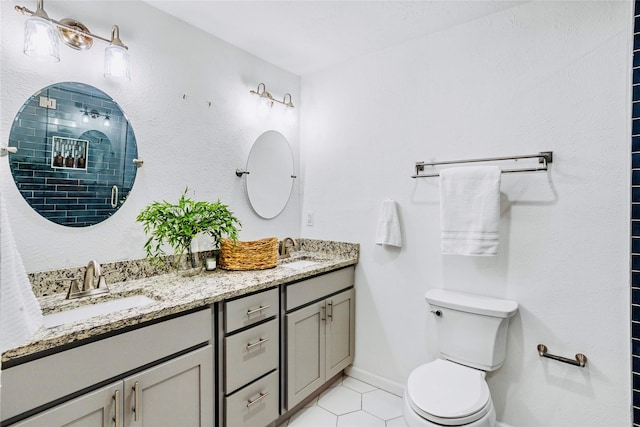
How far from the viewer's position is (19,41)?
1342 mm

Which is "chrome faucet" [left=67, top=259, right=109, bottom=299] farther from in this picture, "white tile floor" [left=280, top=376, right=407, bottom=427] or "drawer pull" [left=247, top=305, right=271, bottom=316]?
"white tile floor" [left=280, top=376, right=407, bottom=427]

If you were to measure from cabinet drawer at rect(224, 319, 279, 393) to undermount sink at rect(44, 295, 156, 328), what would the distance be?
0.43 meters

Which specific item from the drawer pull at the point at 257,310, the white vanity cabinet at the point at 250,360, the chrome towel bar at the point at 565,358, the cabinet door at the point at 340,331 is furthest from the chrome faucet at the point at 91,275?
the chrome towel bar at the point at 565,358

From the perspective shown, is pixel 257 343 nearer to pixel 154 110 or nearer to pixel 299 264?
pixel 299 264

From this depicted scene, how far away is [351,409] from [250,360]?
811 millimetres

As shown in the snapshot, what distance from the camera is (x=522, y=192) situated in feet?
5.66

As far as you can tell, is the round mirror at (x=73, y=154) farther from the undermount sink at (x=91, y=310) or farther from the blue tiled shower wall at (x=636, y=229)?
the blue tiled shower wall at (x=636, y=229)

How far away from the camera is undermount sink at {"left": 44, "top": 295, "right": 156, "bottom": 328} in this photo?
1248mm

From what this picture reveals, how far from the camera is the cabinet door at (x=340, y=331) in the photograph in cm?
211

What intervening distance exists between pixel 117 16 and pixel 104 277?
1280 millimetres

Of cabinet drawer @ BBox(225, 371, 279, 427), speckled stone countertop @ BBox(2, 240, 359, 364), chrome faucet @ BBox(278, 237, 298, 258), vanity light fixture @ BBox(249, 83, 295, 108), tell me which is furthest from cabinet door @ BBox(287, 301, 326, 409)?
vanity light fixture @ BBox(249, 83, 295, 108)

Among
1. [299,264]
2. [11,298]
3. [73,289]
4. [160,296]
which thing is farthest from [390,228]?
[11,298]

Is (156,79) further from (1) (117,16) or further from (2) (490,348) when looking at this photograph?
(2) (490,348)

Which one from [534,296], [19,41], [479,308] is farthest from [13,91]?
[534,296]
